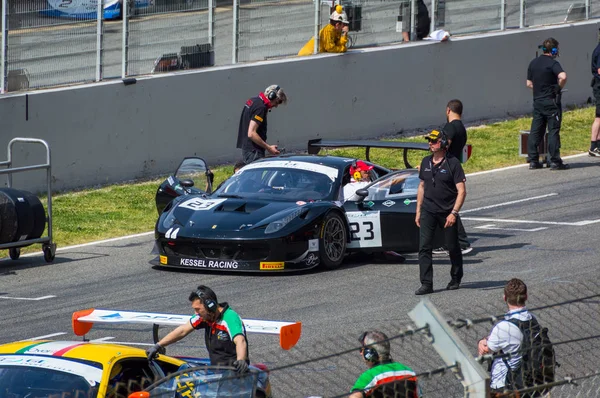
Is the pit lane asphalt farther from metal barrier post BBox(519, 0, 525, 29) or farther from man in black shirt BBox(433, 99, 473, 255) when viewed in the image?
metal barrier post BBox(519, 0, 525, 29)

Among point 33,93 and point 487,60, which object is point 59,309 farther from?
point 487,60

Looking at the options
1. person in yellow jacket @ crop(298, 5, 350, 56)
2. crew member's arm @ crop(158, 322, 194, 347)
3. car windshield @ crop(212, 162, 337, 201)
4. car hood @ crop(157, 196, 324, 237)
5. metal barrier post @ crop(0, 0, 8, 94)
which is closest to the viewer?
crew member's arm @ crop(158, 322, 194, 347)

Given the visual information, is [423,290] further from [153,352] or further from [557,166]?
[557,166]

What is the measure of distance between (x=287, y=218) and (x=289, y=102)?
790 cm

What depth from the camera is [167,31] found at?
19.3 metres

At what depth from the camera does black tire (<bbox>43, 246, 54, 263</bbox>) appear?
13.7 m

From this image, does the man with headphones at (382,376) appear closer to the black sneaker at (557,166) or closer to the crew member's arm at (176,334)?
the crew member's arm at (176,334)

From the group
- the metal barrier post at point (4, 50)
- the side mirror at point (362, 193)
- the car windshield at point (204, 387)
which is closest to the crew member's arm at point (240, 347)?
the car windshield at point (204, 387)

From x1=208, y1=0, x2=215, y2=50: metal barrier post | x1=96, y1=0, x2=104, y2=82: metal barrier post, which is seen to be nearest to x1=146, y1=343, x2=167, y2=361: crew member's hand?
x1=96, y1=0, x2=104, y2=82: metal barrier post

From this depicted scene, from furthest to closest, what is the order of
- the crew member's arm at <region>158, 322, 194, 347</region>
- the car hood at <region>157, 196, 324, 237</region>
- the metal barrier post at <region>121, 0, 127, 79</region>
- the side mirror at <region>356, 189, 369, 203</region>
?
the metal barrier post at <region>121, 0, 127, 79</region> < the side mirror at <region>356, 189, 369, 203</region> < the car hood at <region>157, 196, 324, 237</region> < the crew member's arm at <region>158, 322, 194, 347</region>

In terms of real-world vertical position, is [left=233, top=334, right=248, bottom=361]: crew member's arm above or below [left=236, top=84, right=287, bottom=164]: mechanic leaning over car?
below

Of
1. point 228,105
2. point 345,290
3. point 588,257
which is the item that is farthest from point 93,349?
point 228,105

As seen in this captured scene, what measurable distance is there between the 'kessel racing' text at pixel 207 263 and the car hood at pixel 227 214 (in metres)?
0.31

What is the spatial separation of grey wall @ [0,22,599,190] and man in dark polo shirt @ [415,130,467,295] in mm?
7472
